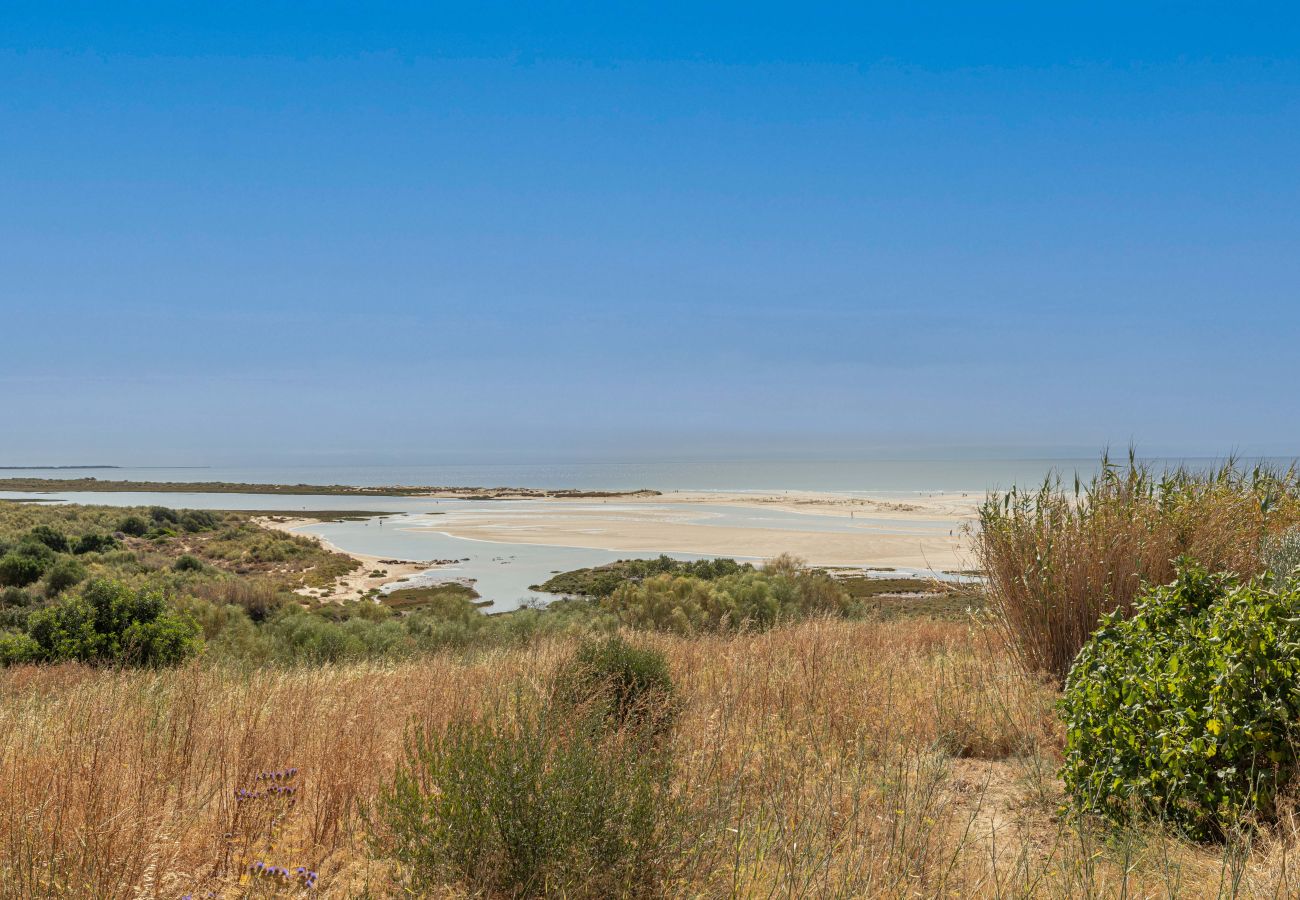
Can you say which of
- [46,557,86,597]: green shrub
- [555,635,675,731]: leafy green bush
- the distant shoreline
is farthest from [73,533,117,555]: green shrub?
the distant shoreline

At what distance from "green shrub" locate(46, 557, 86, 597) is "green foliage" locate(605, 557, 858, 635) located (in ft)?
62.1

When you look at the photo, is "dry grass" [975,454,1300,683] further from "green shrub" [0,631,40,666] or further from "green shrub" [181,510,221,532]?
"green shrub" [181,510,221,532]

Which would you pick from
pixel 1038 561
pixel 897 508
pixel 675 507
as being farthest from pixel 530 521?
pixel 1038 561

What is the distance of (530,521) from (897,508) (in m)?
31.9

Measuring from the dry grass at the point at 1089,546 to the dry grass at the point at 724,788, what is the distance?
54 cm

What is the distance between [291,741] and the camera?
517cm

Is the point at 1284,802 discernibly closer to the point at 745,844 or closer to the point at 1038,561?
the point at 745,844

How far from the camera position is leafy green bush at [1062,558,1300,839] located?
3.72m

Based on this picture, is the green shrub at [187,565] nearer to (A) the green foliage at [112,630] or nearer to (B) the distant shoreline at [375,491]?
(A) the green foliage at [112,630]

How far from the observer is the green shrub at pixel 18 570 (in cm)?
2775

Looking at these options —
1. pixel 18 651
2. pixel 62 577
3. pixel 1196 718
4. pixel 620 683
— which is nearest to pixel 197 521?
pixel 62 577

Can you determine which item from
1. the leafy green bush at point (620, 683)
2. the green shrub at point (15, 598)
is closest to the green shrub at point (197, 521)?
the green shrub at point (15, 598)

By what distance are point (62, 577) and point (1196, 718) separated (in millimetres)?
32096

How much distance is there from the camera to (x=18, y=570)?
92.0 feet
